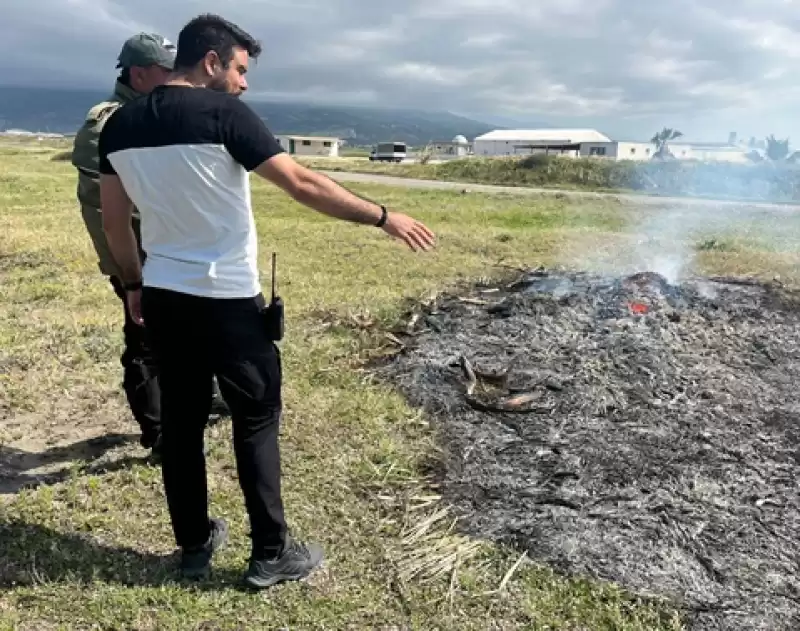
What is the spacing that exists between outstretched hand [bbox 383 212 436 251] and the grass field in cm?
141

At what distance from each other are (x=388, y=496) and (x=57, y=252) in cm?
788

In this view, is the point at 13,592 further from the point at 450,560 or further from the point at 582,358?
the point at 582,358

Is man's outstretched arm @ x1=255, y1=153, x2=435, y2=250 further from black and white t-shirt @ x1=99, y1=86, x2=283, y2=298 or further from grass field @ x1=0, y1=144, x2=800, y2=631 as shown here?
grass field @ x1=0, y1=144, x2=800, y2=631

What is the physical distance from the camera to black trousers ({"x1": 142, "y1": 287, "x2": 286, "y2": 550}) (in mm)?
2434

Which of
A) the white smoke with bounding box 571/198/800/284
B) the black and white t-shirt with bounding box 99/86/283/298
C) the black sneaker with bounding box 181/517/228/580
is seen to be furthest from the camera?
the white smoke with bounding box 571/198/800/284

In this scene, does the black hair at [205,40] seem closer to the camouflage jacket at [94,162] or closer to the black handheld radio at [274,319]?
the black handheld radio at [274,319]

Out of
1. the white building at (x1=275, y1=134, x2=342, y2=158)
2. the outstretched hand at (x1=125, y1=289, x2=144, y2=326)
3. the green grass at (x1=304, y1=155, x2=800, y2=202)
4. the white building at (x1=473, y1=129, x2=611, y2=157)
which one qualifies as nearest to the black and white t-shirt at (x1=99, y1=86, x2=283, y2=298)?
the outstretched hand at (x1=125, y1=289, x2=144, y2=326)

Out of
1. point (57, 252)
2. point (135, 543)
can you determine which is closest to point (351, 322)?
point (135, 543)

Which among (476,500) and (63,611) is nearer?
(63,611)

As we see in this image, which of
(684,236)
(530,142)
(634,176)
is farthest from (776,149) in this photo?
(530,142)

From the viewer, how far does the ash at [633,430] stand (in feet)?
9.82

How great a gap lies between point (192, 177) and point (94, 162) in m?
1.39

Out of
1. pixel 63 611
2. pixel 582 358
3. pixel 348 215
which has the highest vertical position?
pixel 348 215

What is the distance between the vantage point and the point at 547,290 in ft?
22.8
